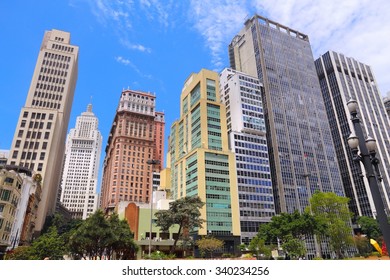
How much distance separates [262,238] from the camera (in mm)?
52125

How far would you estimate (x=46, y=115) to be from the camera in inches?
3548

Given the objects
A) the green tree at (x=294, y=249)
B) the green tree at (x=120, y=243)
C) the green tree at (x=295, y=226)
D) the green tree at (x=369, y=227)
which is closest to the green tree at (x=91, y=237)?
the green tree at (x=120, y=243)

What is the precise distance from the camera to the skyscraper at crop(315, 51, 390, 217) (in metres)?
109

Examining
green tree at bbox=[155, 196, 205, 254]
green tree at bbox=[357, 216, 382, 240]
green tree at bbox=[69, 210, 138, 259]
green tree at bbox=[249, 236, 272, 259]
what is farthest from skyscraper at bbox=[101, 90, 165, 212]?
green tree at bbox=[69, 210, 138, 259]

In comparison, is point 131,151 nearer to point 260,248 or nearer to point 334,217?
point 260,248

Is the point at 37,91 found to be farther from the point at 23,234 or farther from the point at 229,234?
the point at 229,234

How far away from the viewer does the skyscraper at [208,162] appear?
69.1 meters

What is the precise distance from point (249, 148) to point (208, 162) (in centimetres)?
1534

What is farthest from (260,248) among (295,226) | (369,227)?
(369,227)

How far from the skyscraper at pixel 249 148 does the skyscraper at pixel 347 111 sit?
46665 mm

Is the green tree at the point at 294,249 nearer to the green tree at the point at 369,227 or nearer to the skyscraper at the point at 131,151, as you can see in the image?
the green tree at the point at 369,227

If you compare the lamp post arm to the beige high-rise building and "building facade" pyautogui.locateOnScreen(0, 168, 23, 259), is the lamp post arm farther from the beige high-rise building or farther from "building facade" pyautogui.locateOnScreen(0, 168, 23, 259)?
the beige high-rise building

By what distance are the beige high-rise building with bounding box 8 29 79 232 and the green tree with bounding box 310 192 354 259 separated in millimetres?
70794
